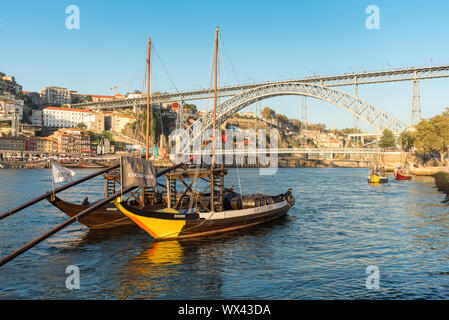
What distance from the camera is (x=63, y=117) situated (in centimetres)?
13775

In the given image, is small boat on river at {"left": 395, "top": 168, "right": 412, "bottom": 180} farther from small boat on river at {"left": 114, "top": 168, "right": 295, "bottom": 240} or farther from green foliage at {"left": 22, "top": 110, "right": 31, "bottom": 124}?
green foliage at {"left": 22, "top": 110, "right": 31, "bottom": 124}

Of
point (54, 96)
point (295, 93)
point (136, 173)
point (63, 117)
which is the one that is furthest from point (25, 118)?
point (136, 173)

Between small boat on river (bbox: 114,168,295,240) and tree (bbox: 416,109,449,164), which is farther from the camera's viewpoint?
tree (bbox: 416,109,449,164)

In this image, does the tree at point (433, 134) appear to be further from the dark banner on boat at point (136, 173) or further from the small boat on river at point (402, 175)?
the dark banner on boat at point (136, 173)

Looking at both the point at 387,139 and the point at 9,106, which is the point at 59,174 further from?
the point at 9,106

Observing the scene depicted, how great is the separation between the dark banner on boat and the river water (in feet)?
8.89

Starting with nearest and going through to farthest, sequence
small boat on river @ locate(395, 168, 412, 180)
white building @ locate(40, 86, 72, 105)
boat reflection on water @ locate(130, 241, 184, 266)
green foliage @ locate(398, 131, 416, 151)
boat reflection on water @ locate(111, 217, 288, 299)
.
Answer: boat reflection on water @ locate(111, 217, 288, 299)
boat reflection on water @ locate(130, 241, 184, 266)
small boat on river @ locate(395, 168, 412, 180)
green foliage @ locate(398, 131, 416, 151)
white building @ locate(40, 86, 72, 105)

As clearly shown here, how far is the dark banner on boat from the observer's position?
47.3 feet

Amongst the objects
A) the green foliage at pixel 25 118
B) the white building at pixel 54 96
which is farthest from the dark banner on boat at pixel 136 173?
the white building at pixel 54 96

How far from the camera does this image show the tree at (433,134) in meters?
67.1

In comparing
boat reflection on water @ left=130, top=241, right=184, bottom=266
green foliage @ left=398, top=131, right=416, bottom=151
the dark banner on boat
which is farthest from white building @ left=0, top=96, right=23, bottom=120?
the dark banner on boat
